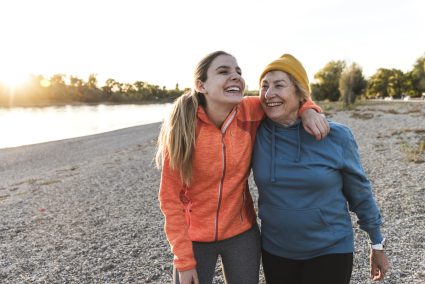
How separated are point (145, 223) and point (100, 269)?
6.38 feet

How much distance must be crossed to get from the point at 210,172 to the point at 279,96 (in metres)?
0.67

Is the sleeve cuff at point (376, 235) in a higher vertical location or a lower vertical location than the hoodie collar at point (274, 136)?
lower

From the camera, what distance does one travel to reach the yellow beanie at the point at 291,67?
2.32 m

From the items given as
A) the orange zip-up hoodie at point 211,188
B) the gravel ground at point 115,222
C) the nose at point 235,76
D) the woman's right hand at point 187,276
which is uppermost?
the nose at point 235,76

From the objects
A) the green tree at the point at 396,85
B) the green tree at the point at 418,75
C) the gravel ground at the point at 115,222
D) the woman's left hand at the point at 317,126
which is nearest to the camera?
the woman's left hand at the point at 317,126

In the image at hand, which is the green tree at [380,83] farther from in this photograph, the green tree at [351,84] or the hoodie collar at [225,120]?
the hoodie collar at [225,120]

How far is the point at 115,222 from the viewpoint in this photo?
7.50 m

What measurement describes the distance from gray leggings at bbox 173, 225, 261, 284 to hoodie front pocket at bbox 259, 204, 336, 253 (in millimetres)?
283

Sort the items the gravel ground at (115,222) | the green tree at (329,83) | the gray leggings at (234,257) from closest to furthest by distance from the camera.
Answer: the gray leggings at (234,257), the gravel ground at (115,222), the green tree at (329,83)

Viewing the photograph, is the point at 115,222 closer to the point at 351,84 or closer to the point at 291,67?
the point at 291,67

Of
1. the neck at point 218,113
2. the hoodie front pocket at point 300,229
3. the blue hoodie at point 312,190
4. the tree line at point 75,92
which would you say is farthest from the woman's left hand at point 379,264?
the tree line at point 75,92

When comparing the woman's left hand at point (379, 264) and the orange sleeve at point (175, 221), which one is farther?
the woman's left hand at point (379, 264)

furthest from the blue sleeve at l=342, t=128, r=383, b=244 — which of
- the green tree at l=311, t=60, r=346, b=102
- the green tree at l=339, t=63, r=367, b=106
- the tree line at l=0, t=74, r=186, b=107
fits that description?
the tree line at l=0, t=74, r=186, b=107

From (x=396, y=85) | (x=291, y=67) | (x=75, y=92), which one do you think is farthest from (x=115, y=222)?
(x=75, y=92)
